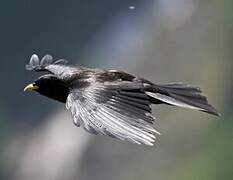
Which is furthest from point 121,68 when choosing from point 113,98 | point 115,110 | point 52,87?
point 115,110

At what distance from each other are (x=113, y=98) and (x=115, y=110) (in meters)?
0.21

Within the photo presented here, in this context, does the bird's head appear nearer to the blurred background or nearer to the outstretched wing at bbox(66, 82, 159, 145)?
the outstretched wing at bbox(66, 82, 159, 145)

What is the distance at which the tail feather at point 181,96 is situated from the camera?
Result: 994cm

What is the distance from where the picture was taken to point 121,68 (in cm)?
2583

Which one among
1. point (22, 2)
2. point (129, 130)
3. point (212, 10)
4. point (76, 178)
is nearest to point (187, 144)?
point (76, 178)

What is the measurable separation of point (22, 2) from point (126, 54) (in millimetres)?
5917

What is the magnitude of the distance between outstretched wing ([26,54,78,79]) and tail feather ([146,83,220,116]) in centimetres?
82

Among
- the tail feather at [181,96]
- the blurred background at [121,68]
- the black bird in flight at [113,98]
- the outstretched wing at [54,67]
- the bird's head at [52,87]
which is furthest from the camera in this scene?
the blurred background at [121,68]

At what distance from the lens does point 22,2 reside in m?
32.9

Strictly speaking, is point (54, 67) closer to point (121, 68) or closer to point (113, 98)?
point (113, 98)

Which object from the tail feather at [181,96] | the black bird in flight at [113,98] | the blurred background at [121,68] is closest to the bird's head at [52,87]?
the black bird in flight at [113,98]

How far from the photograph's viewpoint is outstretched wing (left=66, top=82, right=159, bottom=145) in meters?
8.77

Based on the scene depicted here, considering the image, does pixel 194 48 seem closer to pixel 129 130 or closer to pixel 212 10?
pixel 212 10

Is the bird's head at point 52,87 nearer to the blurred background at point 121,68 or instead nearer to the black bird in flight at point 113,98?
the black bird in flight at point 113,98
